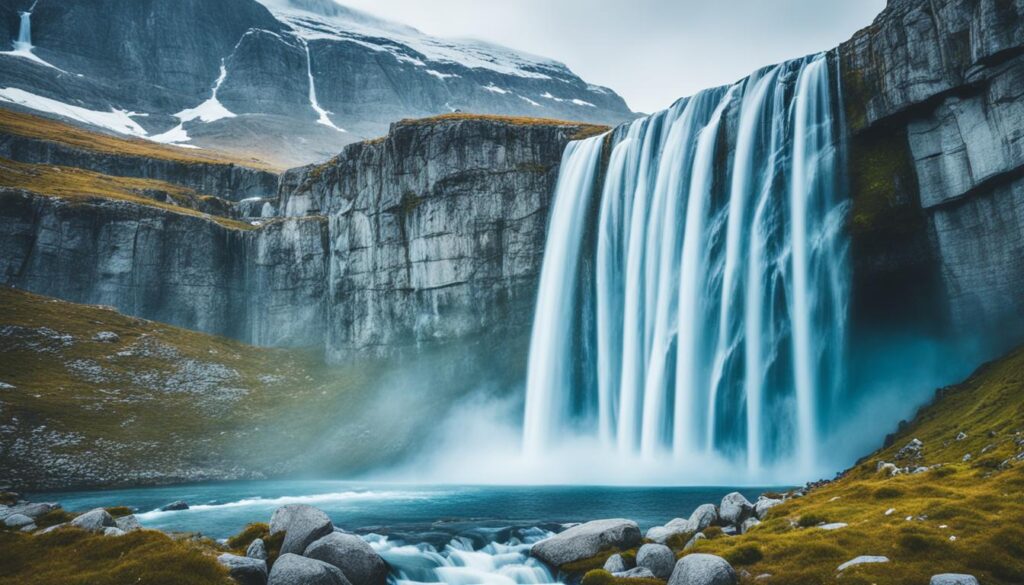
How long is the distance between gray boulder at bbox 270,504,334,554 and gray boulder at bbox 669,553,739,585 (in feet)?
36.8

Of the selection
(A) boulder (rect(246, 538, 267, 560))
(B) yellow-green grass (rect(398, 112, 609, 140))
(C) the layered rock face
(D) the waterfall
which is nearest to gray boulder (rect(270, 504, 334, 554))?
(A) boulder (rect(246, 538, 267, 560))

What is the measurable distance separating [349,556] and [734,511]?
14175 mm

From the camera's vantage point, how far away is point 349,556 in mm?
19500

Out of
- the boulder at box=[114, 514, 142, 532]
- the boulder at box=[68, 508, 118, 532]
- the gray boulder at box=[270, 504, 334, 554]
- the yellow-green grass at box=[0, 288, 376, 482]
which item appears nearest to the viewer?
the boulder at box=[68, 508, 118, 532]

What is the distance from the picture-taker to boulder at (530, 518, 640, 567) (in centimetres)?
2167

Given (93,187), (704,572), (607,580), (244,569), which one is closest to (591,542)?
(607,580)

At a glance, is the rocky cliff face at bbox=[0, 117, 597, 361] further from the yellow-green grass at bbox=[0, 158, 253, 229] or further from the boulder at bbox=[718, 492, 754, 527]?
the boulder at bbox=[718, 492, 754, 527]

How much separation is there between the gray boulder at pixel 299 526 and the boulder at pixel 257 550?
63 centimetres

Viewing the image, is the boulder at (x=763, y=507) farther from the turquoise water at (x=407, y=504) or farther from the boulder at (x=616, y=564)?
the boulder at (x=616, y=564)

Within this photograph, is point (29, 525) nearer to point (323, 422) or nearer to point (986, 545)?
point (986, 545)

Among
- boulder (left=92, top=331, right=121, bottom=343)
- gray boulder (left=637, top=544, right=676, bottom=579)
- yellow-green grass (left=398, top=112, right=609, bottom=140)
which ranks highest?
yellow-green grass (left=398, top=112, right=609, bottom=140)

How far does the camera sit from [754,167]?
5381 centimetres

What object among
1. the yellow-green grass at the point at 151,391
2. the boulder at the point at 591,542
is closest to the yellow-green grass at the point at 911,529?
the boulder at the point at 591,542

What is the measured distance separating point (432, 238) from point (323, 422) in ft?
88.2
